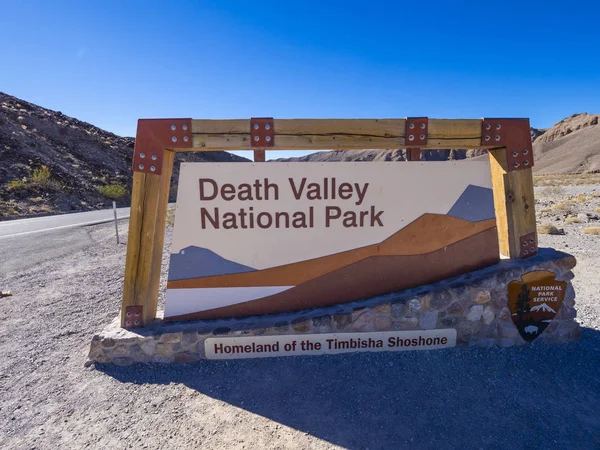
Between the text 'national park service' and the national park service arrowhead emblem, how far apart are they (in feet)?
5.05

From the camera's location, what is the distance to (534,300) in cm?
326

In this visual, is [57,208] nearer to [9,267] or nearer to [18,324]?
[9,267]

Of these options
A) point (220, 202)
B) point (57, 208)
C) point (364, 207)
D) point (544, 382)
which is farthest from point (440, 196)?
point (57, 208)

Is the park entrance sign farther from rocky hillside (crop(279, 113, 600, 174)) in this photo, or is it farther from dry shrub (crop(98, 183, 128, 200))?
rocky hillside (crop(279, 113, 600, 174))

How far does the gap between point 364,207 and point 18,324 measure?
183 inches

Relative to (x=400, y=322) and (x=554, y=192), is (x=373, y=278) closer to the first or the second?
(x=400, y=322)

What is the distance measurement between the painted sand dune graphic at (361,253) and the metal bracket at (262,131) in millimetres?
1265

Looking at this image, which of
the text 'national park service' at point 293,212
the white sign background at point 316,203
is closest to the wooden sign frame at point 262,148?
the white sign background at point 316,203

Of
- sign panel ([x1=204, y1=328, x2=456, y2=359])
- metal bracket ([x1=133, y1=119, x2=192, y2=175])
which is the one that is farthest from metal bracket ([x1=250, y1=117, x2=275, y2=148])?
sign panel ([x1=204, y1=328, x2=456, y2=359])

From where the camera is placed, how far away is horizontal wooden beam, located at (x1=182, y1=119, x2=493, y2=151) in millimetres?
3129

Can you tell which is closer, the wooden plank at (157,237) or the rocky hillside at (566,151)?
the wooden plank at (157,237)

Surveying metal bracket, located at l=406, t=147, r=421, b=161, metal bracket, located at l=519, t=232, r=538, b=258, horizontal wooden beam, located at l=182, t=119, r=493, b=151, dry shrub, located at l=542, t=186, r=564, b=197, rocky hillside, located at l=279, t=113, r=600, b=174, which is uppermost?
rocky hillside, located at l=279, t=113, r=600, b=174

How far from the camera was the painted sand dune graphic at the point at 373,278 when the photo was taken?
10.9 feet

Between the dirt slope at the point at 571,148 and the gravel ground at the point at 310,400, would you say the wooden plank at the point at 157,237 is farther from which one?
the dirt slope at the point at 571,148
